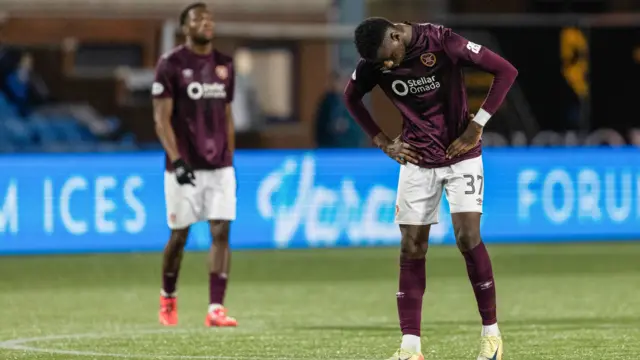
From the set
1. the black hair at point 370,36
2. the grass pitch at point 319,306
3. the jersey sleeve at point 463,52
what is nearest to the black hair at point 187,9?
the grass pitch at point 319,306

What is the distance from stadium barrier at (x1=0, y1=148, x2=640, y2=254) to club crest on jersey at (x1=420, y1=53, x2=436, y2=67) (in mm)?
8684

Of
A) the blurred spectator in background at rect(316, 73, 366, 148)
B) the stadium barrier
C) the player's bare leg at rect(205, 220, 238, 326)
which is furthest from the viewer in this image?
the blurred spectator in background at rect(316, 73, 366, 148)

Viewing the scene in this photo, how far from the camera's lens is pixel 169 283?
11.3 m

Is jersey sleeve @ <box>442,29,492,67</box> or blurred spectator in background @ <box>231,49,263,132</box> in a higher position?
jersey sleeve @ <box>442,29,492,67</box>

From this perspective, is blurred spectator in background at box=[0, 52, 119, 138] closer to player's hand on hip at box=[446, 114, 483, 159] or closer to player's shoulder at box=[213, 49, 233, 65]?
player's shoulder at box=[213, 49, 233, 65]

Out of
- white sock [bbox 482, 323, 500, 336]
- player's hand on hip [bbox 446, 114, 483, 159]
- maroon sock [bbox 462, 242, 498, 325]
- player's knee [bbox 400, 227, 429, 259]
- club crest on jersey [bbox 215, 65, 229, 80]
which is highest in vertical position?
club crest on jersey [bbox 215, 65, 229, 80]

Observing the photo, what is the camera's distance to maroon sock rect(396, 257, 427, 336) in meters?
8.55

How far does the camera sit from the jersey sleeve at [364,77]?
8.70 meters

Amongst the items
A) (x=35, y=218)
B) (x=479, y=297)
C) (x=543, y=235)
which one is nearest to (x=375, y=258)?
(x=543, y=235)

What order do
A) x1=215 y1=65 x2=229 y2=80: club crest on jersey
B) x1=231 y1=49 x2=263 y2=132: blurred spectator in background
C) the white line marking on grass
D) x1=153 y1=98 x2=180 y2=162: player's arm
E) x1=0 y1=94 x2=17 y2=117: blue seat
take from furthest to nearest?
x1=231 y1=49 x2=263 y2=132: blurred spectator in background, x1=0 y1=94 x2=17 y2=117: blue seat, x1=215 y1=65 x2=229 y2=80: club crest on jersey, x1=153 y1=98 x2=180 y2=162: player's arm, the white line marking on grass

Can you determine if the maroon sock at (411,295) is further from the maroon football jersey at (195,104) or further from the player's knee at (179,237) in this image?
the player's knee at (179,237)

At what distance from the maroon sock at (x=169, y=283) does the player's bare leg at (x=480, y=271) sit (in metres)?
3.21

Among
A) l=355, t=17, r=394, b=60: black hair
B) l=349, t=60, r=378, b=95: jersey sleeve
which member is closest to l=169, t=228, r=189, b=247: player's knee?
l=349, t=60, r=378, b=95: jersey sleeve

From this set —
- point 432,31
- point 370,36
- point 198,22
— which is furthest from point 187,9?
point 370,36
